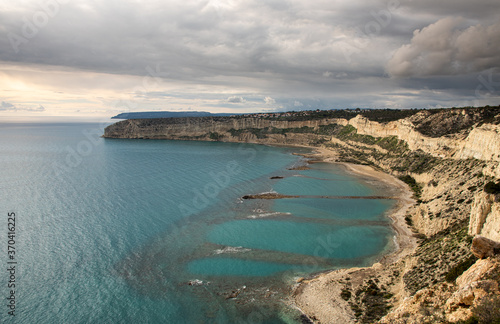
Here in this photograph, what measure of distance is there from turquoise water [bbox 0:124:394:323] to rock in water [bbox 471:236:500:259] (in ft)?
42.8

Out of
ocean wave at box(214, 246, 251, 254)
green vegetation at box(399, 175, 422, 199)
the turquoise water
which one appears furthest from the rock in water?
green vegetation at box(399, 175, 422, 199)

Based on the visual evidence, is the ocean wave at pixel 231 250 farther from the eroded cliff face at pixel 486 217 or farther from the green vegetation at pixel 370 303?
the eroded cliff face at pixel 486 217

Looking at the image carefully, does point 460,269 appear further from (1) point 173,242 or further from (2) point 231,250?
(1) point 173,242

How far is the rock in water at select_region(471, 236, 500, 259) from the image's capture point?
16859 mm

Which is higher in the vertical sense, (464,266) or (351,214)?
(464,266)

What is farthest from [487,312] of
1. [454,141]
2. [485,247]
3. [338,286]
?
[454,141]

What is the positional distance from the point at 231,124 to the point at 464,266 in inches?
5681

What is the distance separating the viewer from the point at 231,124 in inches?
6314

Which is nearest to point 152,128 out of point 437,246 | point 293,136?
point 293,136

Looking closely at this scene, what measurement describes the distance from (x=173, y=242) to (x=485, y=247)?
29.3 meters

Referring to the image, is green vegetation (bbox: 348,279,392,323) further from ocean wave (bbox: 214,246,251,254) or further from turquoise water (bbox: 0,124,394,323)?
ocean wave (bbox: 214,246,251,254)

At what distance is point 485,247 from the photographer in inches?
673

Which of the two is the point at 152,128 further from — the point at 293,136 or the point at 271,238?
the point at 271,238

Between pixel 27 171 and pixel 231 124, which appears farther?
pixel 231 124
